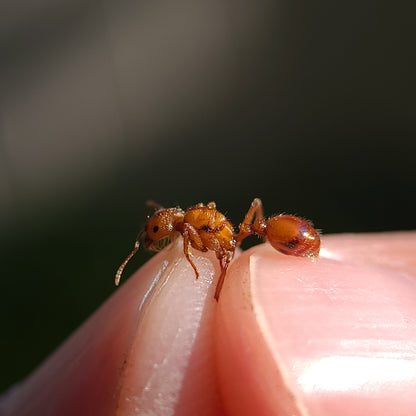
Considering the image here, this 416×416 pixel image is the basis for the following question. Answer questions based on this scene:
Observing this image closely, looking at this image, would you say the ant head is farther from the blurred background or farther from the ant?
the blurred background

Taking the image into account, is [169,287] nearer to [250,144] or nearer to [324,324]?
[324,324]

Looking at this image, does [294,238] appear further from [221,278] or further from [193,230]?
[193,230]

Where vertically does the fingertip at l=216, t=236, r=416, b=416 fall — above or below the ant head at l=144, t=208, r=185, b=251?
below

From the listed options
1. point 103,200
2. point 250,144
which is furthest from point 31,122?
point 250,144

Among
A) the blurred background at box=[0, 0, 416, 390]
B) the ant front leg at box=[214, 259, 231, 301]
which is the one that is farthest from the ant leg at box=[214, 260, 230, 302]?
the blurred background at box=[0, 0, 416, 390]

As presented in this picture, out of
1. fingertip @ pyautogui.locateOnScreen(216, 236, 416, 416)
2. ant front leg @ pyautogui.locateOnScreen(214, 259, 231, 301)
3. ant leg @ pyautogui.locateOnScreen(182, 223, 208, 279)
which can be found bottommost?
fingertip @ pyautogui.locateOnScreen(216, 236, 416, 416)

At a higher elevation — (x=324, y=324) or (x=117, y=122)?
(x=117, y=122)

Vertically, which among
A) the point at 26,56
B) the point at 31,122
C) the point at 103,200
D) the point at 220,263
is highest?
the point at 26,56
